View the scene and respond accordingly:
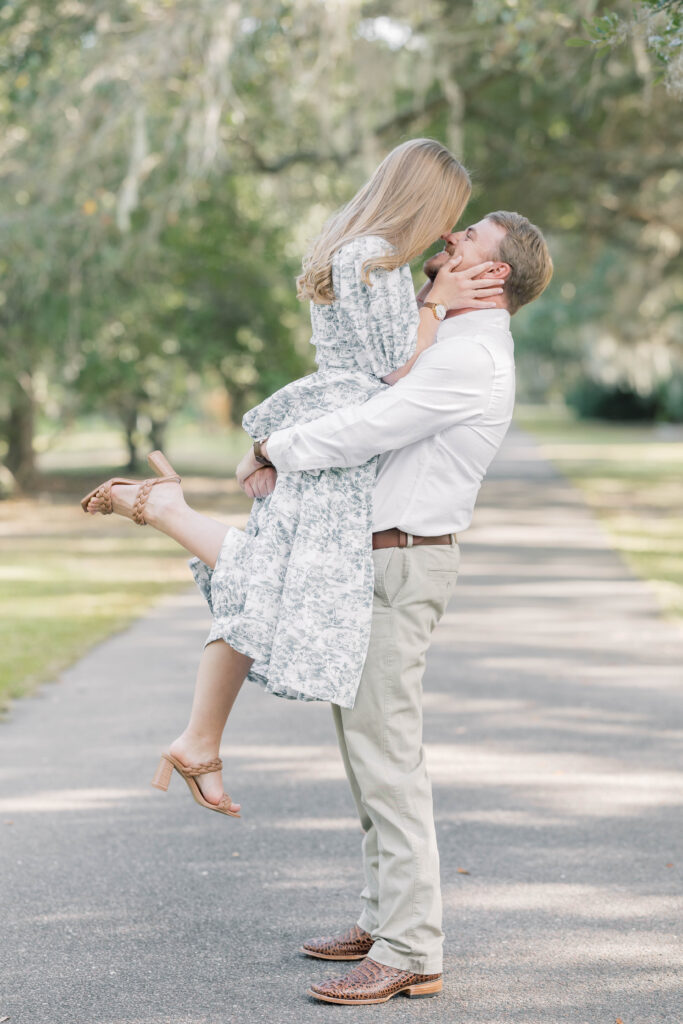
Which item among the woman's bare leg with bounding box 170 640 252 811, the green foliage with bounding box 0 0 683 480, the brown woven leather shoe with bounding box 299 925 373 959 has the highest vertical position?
the green foliage with bounding box 0 0 683 480

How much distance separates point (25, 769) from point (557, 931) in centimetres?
258

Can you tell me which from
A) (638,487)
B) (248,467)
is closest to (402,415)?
(248,467)

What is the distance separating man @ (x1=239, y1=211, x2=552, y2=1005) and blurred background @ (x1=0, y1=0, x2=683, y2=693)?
4.43ft

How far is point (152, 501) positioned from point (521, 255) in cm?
113

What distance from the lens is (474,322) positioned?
11.0 ft

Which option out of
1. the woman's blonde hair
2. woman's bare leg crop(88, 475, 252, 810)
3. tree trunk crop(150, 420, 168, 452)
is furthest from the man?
tree trunk crop(150, 420, 168, 452)

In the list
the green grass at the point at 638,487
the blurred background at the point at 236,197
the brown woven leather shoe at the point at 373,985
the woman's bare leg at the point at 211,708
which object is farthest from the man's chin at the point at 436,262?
the green grass at the point at 638,487

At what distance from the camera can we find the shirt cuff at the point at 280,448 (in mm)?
3213

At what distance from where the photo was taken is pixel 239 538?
337 centimetres

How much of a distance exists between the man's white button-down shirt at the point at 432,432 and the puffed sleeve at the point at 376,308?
2.8 inches

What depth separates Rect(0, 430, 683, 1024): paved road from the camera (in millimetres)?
3357

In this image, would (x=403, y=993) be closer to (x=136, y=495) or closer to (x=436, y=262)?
(x=136, y=495)

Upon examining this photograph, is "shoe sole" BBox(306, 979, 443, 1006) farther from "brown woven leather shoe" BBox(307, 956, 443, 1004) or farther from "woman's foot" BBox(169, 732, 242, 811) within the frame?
"woman's foot" BBox(169, 732, 242, 811)

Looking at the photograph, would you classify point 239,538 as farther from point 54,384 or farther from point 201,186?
point 54,384
